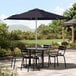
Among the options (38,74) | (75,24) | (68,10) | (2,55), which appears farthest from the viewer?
(68,10)

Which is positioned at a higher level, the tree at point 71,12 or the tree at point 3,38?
the tree at point 71,12

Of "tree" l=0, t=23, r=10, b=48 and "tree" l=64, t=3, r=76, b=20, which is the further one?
"tree" l=64, t=3, r=76, b=20

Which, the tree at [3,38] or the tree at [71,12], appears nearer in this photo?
the tree at [3,38]

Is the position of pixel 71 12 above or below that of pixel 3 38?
above

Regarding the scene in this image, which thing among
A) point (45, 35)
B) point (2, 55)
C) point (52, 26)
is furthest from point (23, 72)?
point (52, 26)

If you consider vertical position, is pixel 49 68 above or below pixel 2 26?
below

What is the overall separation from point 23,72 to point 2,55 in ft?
18.5

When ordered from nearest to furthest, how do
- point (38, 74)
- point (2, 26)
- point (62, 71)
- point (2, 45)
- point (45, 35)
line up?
1. point (38, 74)
2. point (62, 71)
3. point (2, 45)
4. point (2, 26)
5. point (45, 35)

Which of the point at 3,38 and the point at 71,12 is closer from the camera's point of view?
the point at 3,38

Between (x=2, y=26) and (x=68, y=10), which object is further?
(x=68, y=10)

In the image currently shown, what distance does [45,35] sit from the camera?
46.2 m

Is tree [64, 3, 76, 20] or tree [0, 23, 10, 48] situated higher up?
tree [64, 3, 76, 20]

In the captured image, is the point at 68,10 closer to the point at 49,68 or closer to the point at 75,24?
the point at 75,24

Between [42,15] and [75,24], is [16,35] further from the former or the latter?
[42,15]
